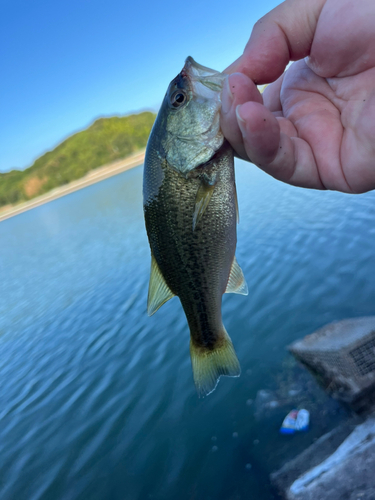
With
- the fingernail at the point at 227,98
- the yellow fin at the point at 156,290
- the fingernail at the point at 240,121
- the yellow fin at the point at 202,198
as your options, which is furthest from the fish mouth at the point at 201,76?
the yellow fin at the point at 156,290

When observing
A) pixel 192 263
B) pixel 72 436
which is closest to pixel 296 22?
pixel 192 263

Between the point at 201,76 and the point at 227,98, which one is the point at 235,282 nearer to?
the point at 227,98

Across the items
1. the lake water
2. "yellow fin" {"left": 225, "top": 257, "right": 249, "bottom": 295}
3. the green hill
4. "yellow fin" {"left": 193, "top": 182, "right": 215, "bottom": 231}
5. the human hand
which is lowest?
the lake water

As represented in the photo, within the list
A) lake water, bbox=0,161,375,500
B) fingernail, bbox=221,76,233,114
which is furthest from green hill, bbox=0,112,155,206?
Answer: fingernail, bbox=221,76,233,114

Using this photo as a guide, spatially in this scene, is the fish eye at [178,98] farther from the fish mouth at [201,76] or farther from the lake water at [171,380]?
the lake water at [171,380]

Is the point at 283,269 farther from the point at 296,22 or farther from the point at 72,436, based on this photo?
the point at 296,22

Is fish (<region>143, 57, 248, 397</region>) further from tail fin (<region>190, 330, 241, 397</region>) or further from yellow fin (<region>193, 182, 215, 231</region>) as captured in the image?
tail fin (<region>190, 330, 241, 397</region>)
